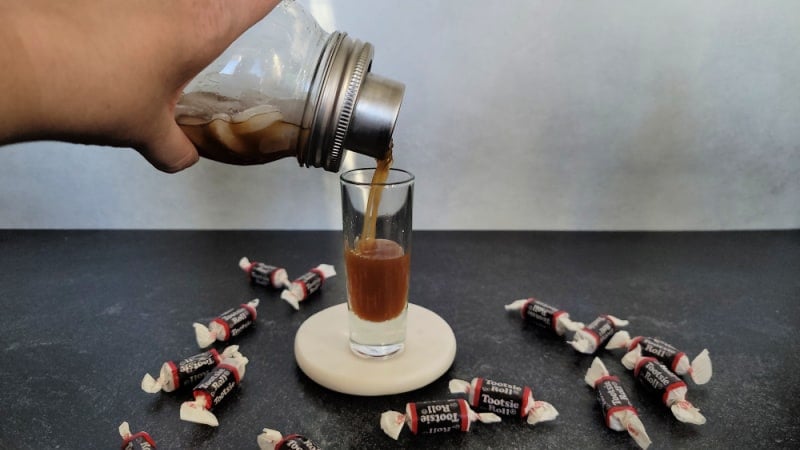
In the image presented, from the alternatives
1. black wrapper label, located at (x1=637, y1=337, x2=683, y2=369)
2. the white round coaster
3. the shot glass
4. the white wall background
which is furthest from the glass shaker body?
the white wall background

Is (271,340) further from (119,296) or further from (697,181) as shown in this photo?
(697,181)

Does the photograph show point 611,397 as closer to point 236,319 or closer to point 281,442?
point 281,442

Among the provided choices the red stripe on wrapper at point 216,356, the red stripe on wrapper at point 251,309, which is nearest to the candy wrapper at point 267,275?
the red stripe on wrapper at point 251,309

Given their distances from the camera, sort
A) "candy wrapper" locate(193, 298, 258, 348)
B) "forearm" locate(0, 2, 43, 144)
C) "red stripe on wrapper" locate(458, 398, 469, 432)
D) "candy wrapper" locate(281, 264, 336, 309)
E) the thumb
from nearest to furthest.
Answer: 1. "forearm" locate(0, 2, 43, 144)
2. the thumb
3. "red stripe on wrapper" locate(458, 398, 469, 432)
4. "candy wrapper" locate(193, 298, 258, 348)
5. "candy wrapper" locate(281, 264, 336, 309)

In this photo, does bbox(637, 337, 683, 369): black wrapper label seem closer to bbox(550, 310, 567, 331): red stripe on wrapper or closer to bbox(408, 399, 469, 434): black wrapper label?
bbox(550, 310, 567, 331): red stripe on wrapper

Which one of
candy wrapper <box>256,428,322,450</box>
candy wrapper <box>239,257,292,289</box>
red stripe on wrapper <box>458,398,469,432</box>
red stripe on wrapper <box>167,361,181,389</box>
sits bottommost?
candy wrapper <box>239,257,292,289</box>

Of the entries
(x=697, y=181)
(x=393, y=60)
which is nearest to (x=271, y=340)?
(x=393, y=60)
